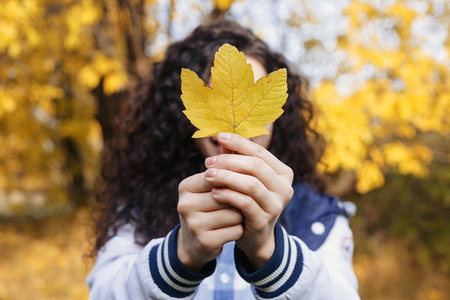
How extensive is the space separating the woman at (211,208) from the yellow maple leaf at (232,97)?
37 mm

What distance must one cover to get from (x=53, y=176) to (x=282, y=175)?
367 inches

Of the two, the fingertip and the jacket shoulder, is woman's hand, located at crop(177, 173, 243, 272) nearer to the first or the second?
the fingertip

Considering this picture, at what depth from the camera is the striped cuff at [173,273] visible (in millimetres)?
733

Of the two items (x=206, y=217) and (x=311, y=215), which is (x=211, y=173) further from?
(x=311, y=215)

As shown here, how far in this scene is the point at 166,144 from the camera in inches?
57.0

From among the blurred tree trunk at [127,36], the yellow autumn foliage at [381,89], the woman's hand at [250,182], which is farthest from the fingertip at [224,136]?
the yellow autumn foliage at [381,89]

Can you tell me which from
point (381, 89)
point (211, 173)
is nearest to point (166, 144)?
point (211, 173)

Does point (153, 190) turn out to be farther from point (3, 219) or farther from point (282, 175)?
point (3, 219)

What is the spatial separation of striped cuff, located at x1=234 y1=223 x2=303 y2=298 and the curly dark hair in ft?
1.82

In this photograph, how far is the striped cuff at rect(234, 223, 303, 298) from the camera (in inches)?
28.1

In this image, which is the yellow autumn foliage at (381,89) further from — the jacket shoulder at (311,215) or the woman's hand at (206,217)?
the woman's hand at (206,217)

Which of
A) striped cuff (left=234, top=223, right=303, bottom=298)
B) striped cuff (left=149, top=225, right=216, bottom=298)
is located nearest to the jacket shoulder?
striped cuff (left=234, top=223, right=303, bottom=298)

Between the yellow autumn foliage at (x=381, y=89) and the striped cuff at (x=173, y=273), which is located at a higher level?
the striped cuff at (x=173, y=273)

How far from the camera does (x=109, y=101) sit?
3621mm
